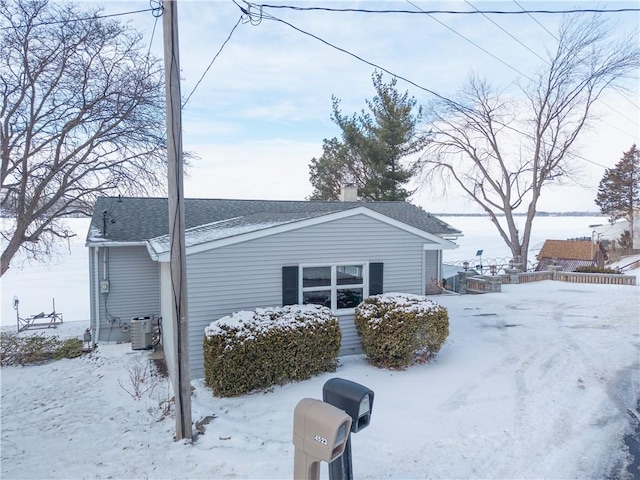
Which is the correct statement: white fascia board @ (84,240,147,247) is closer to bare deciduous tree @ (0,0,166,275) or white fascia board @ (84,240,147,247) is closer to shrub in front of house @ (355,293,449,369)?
bare deciduous tree @ (0,0,166,275)

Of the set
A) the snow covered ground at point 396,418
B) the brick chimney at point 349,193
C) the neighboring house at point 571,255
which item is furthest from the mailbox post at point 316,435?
the neighboring house at point 571,255

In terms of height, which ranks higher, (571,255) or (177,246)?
(177,246)

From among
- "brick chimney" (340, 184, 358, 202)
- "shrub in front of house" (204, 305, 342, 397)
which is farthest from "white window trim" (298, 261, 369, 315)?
"brick chimney" (340, 184, 358, 202)

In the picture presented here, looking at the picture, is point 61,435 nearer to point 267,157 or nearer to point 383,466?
point 383,466

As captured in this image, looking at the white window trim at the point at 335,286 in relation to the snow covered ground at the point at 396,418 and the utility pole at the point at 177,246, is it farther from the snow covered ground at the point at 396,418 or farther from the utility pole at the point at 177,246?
the utility pole at the point at 177,246

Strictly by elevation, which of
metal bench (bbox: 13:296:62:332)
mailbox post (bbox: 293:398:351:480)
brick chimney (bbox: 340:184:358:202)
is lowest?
metal bench (bbox: 13:296:62:332)

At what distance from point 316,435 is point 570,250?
104ft

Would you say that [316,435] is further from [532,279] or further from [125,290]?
[532,279]

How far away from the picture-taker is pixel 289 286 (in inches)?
314

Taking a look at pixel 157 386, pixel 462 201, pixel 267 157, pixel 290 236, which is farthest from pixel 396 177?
pixel 157 386

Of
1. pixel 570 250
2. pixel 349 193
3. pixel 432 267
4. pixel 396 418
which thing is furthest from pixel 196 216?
pixel 570 250

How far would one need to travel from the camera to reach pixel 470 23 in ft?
31.9

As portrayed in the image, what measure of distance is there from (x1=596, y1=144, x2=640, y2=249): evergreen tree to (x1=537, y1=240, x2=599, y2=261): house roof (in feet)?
35.2

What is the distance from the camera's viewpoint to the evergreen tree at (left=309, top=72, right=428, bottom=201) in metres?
25.5
